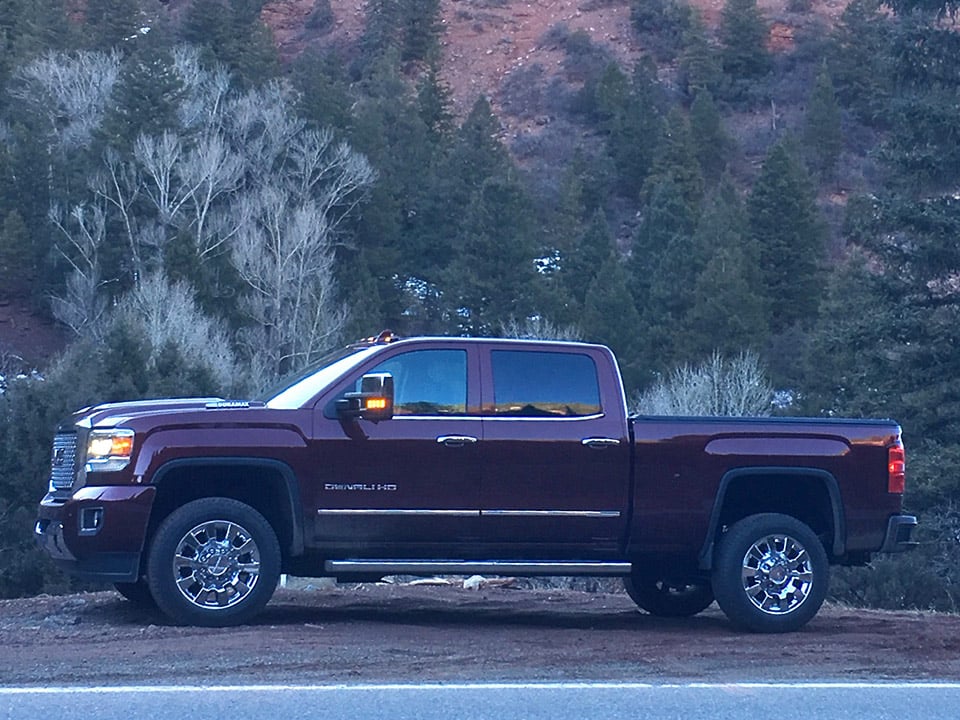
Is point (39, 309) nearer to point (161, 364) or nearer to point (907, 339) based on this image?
point (161, 364)

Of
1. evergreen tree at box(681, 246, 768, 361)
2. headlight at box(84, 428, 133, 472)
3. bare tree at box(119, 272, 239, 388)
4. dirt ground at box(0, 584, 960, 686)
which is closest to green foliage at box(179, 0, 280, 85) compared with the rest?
bare tree at box(119, 272, 239, 388)

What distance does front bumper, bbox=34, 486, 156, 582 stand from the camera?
962cm

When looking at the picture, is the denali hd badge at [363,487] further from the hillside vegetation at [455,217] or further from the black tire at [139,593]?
the hillside vegetation at [455,217]

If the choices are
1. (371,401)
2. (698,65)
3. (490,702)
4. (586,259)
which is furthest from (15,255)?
(490,702)

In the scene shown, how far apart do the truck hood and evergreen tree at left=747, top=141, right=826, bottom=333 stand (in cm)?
4134

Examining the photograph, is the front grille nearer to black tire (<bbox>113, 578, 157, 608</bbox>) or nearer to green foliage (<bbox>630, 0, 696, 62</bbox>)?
black tire (<bbox>113, 578, 157, 608</bbox>)

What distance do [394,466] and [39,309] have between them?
165 ft

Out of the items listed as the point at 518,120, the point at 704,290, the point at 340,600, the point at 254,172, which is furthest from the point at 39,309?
the point at 340,600

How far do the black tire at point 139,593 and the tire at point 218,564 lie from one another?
1073mm

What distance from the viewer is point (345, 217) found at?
2297 inches

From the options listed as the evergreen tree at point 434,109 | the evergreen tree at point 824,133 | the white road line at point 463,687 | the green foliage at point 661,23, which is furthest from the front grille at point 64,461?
the green foliage at point 661,23

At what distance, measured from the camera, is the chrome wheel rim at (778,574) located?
10414mm

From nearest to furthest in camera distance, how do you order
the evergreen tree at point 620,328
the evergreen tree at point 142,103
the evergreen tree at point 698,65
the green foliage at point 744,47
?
the evergreen tree at point 620,328 < the evergreen tree at point 142,103 < the evergreen tree at point 698,65 < the green foliage at point 744,47

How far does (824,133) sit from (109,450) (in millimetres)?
63470
